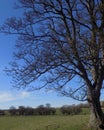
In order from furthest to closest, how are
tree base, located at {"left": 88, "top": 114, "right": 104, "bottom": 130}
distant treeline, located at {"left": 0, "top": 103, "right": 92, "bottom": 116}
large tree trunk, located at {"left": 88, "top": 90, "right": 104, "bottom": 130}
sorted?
1. distant treeline, located at {"left": 0, "top": 103, "right": 92, "bottom": 116}
2. large tree trunk, located at {"left": 88, "top": 90, "right": 104, "bottom": 130}
3. tree base, located at {"left": 88, "top": 114, "right": 104, "bottom": 130}

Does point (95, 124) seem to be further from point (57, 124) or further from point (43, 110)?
point (43, 110)

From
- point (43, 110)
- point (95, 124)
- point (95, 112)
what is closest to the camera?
point (95, 124)

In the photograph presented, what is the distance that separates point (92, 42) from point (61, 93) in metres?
3.69

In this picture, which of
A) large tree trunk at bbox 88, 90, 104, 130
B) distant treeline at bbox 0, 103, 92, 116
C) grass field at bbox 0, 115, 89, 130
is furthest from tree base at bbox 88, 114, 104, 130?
distant treeline at bbox 0, 103, 92, 116

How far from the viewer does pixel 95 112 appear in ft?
80.0

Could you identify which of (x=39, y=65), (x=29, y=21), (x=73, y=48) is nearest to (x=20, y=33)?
(x=29, y=21)

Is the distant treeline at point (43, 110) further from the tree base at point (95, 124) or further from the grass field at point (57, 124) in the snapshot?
the tree base at point (95, 124)

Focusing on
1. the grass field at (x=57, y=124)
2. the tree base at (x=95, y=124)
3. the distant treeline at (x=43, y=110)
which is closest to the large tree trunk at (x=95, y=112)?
the tree base at (x=95, y=124)

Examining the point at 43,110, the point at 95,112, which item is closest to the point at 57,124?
the point at 95,112

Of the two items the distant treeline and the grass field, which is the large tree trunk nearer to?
the grass field

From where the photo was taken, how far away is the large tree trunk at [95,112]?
2396 cm

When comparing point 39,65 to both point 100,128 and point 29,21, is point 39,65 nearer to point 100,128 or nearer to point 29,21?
point 29,21

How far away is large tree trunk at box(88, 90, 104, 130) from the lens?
2396 centimetres

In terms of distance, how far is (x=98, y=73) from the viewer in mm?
24469
